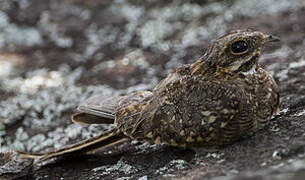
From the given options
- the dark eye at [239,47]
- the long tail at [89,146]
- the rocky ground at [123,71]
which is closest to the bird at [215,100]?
the dark eye at [239,47]

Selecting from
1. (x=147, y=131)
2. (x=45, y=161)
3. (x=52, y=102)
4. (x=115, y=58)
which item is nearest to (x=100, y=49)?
(x=115, y=58)

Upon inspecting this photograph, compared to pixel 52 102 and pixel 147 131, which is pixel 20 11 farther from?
pixel 147 131

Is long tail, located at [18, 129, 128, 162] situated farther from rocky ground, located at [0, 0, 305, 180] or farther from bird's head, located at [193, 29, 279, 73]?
bird's head, located at [193, 29, 279, 73]

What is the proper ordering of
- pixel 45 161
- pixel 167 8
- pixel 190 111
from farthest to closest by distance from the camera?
pixel 167 8, pixel 45 161, pixel 190 111

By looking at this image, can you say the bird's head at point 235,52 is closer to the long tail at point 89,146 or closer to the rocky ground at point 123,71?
the rocky ground at point 123,71

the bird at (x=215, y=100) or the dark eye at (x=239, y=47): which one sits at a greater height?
the dark eye at (x=239, y=47)

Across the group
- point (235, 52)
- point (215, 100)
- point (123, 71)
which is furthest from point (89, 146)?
point (123, 71)

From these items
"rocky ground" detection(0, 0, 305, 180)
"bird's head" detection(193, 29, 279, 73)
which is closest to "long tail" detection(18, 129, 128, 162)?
"rocky ground" detection(0, 0, 305, 180)
